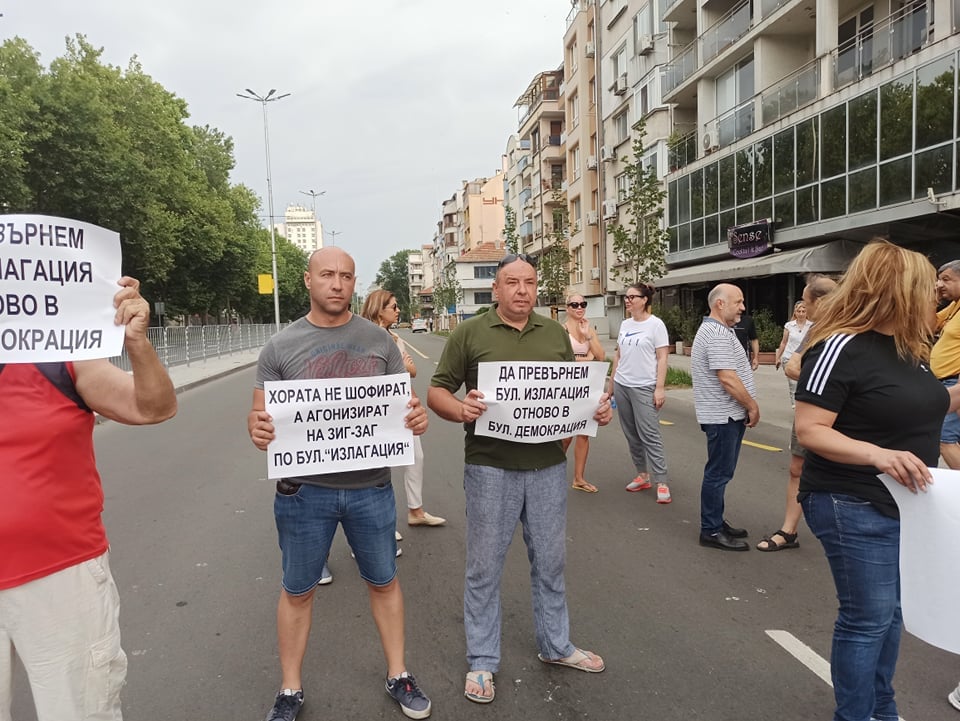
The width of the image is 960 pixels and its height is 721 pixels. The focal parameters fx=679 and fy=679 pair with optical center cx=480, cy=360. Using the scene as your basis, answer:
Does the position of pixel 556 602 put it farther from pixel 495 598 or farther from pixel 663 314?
pixel 663 314

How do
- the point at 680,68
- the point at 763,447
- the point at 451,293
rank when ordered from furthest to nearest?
the point at 451,293 < the point at 680,68 < the point at 763,447

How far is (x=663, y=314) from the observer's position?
25.6 m

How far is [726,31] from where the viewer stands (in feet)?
81.0

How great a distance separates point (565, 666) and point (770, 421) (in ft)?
28.7

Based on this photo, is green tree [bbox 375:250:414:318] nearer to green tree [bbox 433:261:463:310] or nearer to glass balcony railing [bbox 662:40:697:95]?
green tree [bbox 433:261:463:310]

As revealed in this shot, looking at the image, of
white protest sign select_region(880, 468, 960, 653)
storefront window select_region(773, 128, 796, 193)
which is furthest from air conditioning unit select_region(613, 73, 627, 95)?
white protest sign select_region(880, 468, 960, 653)

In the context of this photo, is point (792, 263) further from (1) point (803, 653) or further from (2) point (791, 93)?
(1) point (803, 653)

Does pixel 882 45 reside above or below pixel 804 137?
above

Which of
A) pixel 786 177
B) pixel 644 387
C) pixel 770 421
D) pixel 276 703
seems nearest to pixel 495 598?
pixel 276 703

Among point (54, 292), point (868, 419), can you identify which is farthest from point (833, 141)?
point (54, 292)

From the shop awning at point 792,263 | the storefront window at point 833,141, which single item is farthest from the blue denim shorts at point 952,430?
the storefront window at point 833,141

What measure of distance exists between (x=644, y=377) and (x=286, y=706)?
177 inches

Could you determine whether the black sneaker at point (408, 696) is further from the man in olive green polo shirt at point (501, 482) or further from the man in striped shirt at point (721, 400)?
the man in striped shirt at point (721, 400)

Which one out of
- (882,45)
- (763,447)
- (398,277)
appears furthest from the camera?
(398,277)
